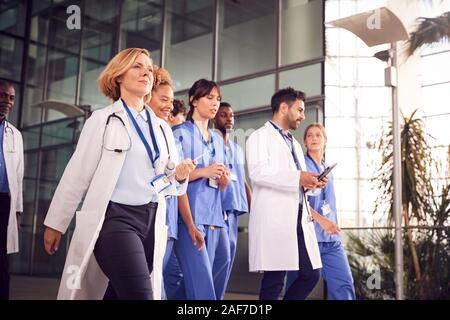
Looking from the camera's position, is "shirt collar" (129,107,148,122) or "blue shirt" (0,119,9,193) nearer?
"shirt collar" (129,107,148,122)

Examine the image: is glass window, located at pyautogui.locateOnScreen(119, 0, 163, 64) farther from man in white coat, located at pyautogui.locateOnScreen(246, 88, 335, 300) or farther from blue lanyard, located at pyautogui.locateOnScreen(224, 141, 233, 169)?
man in white coat, located at pyautogui.locateOnScreen(246, 88, 335, 300)

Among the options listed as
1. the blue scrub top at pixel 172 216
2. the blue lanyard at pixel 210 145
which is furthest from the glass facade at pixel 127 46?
the blue scrub top at pixel 172 216

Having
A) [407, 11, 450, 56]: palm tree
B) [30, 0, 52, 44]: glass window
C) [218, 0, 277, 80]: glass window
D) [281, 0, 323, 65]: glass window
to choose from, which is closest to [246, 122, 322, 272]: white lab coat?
[407, 11, 450, 56]: palm tree

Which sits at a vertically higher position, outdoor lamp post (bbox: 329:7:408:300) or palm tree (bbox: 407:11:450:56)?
palm tree (bbox: 407:11:450:56)

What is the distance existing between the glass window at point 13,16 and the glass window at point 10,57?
15cm

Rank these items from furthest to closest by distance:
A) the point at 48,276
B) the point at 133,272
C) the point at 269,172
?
the point at 48,276, the point at 269,172, the point at 133,272

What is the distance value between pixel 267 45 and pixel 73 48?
353cm

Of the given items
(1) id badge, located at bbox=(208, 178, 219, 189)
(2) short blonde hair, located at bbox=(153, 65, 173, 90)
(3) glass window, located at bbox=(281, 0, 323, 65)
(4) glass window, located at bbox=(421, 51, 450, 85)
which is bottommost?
(1) id badge, located at bbox=(208, 178, 219, 189)

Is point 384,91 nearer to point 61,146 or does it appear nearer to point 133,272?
point 133,272

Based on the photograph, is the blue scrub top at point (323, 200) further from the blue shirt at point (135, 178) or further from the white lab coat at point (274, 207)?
the blue shirt at point (135, 178)

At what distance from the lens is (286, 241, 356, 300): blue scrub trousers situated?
2951 millimetres

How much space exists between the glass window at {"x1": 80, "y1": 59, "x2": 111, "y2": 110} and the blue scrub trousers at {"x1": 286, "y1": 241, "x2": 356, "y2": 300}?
491 centimetres

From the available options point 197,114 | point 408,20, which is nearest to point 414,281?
point 408,20

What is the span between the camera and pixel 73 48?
7793mm
